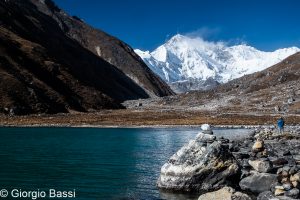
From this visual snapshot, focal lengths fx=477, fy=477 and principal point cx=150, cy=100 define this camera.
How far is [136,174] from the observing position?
44750 millimetres

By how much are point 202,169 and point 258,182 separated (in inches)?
164

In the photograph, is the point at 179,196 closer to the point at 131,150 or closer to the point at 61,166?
the point at 61,166

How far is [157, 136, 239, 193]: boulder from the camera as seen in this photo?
35031 mm

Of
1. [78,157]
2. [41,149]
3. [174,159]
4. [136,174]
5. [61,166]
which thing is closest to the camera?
[174,159]

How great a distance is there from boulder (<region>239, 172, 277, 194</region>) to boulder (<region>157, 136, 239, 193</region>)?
93cm

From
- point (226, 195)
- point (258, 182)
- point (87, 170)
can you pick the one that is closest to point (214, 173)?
point (258, 182)

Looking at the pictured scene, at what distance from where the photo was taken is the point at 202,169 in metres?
35.1

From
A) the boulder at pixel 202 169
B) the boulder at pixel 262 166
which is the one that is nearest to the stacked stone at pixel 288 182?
the boulder at pixel 262 166

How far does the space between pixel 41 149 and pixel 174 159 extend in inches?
1383

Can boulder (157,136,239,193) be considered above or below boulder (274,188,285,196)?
above

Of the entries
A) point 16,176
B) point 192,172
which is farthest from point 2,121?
point 192,172

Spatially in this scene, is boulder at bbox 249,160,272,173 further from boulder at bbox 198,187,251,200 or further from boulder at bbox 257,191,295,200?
boulder at bbox 198,187,251,200

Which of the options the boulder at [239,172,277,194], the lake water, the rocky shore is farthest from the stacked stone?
the lake water

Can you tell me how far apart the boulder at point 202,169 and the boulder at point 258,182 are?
927mm
